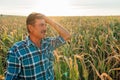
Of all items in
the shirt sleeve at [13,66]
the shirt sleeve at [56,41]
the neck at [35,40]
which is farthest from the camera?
the shirt sleeve at [56,41]

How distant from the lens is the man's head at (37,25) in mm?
2824

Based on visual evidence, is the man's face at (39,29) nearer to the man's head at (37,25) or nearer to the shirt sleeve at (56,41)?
the man's head at (37,25)

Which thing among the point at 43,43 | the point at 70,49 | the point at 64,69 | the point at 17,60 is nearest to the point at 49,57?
the point at 43,43

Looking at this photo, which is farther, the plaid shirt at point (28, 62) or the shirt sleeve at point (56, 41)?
the shirt sleeve at point (56, 41)

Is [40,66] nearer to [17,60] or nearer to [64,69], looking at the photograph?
[17,60]

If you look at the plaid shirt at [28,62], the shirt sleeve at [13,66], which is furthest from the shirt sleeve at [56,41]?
the shirt sleeve at [13,66]

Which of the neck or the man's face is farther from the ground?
the man's face

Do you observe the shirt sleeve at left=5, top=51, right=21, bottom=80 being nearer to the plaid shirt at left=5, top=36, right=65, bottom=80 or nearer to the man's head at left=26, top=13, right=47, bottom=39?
the plaid shirt at left=5, top=36, right=65, bottom=80

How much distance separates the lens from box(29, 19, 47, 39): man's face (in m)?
2.82

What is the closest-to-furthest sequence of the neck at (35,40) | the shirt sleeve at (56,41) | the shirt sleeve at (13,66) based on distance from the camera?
the shirt sleeve at (13,66), the neck at (35,40), the shirt sleeve at (56,41)

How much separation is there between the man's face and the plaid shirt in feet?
0.32

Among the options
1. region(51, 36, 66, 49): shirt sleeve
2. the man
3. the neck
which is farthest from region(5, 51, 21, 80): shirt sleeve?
region(51, 36, 66, 49): shirt sleeve

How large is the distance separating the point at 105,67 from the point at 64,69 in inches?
30.2

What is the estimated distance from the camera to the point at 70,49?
18.2 feet
